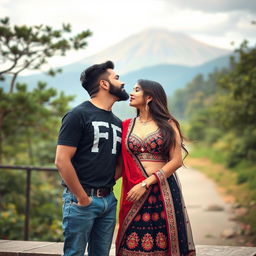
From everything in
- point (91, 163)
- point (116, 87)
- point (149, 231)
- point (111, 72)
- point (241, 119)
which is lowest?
point (241, 119)

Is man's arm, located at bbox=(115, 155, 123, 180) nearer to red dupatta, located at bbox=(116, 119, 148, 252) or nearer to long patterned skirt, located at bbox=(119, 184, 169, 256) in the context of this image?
red dupatta, located at bbox=(116, 119, 148, 252)

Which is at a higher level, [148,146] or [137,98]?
[137,98]

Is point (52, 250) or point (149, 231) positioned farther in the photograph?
point (52, 250)

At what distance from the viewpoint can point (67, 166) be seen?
10.4ft

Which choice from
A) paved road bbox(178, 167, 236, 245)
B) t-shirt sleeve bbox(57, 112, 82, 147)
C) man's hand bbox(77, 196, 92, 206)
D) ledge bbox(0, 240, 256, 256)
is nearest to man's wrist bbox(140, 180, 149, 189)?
man's hand bbox(77, 196, 92, 206)

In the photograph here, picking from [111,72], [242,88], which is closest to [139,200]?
[111,72]

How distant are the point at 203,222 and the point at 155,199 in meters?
9.24

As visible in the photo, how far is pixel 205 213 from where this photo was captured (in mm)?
13609

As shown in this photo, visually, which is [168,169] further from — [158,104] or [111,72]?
[111,72]

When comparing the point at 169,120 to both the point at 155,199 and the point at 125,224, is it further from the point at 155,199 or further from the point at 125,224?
the point at 125,224

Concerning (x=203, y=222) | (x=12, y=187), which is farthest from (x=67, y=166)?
(x=203, y=222)

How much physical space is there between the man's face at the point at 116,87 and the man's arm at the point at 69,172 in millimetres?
549

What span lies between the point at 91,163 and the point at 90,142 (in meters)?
0.14

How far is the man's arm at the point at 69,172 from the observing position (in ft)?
10.4
